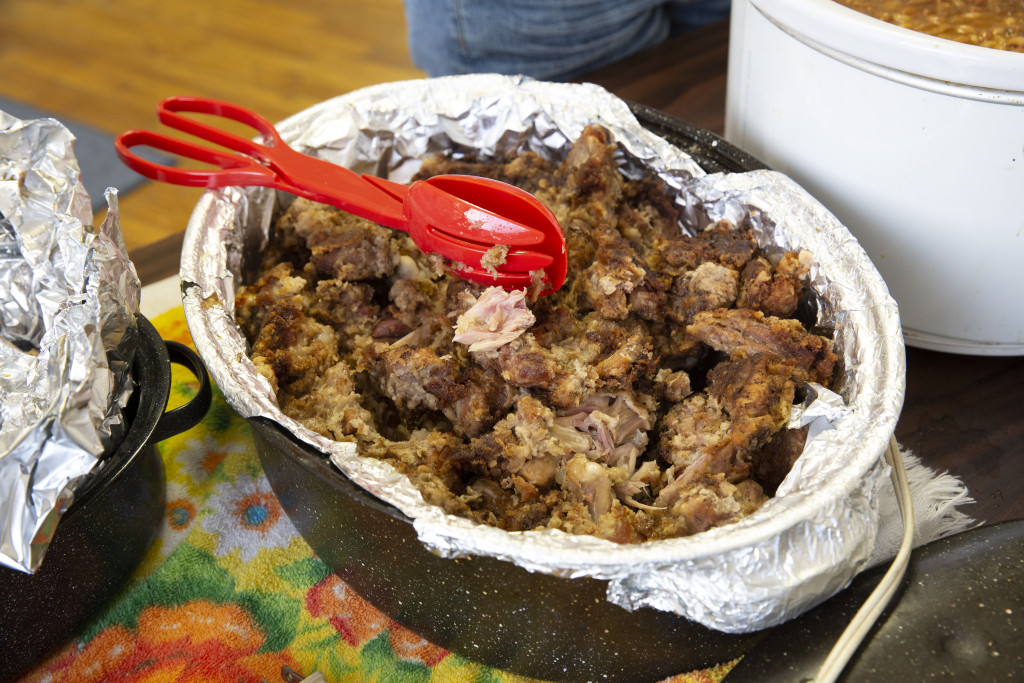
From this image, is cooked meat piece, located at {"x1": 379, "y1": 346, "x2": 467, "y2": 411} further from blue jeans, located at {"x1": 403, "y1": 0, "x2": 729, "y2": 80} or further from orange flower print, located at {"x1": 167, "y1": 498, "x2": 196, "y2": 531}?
blue jeans, located at {"x1": 403, "y1": 0, "x2": 729, "y2": 80}

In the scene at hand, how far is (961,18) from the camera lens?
42.9 inches

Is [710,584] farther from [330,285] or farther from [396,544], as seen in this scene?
[330,285]

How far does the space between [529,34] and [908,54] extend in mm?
981

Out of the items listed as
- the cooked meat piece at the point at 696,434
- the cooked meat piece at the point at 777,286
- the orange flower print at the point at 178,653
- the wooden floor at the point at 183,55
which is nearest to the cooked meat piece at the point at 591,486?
the cooked meat piece at the point at 696,434

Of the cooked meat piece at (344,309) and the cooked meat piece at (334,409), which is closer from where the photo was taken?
the cooked meat piece at (334,409)

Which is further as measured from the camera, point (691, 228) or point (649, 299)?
point (691, 228)

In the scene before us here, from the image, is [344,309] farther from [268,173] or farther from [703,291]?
[703,291]

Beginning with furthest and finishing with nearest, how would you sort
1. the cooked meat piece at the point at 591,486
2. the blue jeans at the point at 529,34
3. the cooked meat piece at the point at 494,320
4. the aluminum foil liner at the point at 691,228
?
1. the blue jeans at the point at 529,34
2. the cooked meat piece at the point at 494,320
3. the cooked meat piece at the point at 591,486
4. the aluminum foil liner at the point at 691,228

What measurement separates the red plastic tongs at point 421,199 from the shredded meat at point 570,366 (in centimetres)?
4

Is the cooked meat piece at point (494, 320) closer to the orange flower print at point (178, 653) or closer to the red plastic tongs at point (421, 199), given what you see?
the red plastic tongs at point (421, 199)

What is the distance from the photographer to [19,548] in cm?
81

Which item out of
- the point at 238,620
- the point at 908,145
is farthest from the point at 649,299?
the point at 238,620

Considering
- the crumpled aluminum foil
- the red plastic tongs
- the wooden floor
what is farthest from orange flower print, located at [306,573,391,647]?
the wooden floor

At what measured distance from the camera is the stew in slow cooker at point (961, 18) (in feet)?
3.45
